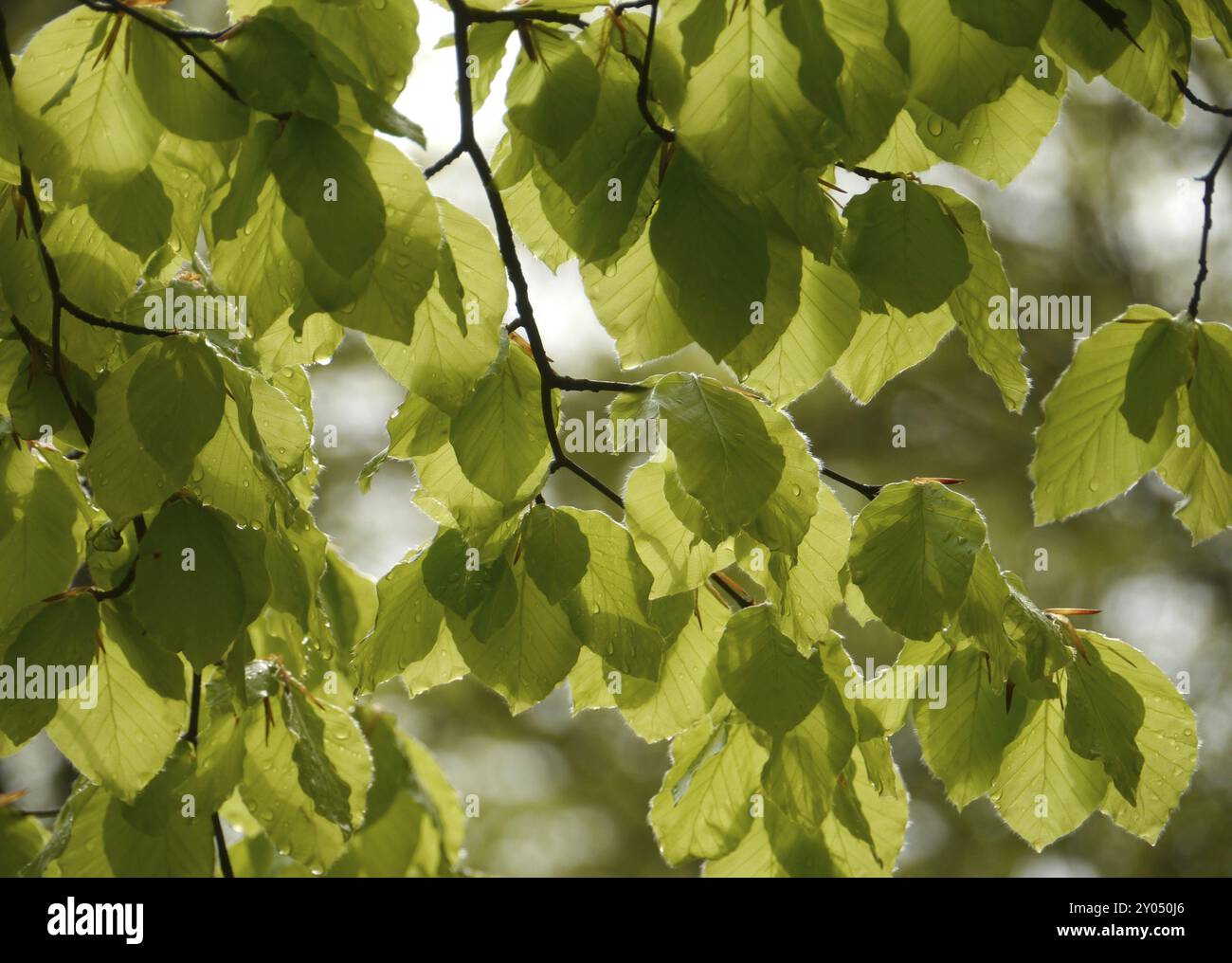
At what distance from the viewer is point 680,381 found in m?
1.19

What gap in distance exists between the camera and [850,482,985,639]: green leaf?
1169mm

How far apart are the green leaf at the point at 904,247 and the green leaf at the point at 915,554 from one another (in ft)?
0.72

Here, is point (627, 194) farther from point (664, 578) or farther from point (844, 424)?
point (844, 424)

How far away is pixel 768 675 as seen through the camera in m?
1.29

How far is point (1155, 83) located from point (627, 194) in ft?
1.81

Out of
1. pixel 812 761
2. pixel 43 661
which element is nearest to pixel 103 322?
pixel 43 661

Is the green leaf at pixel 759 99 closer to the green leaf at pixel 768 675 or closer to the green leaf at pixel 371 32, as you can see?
the green leaf at pixel 371 32

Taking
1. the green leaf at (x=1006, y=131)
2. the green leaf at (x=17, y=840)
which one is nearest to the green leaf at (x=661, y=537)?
the green leaf at (x=1006, y=131)

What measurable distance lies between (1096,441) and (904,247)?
1.00 feet

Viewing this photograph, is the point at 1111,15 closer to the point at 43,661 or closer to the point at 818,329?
the point at 818,329

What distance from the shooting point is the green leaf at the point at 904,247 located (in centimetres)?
113

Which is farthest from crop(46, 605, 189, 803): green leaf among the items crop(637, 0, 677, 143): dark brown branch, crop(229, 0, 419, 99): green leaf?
crop(637, 0, 677, 143): dark brown branch
